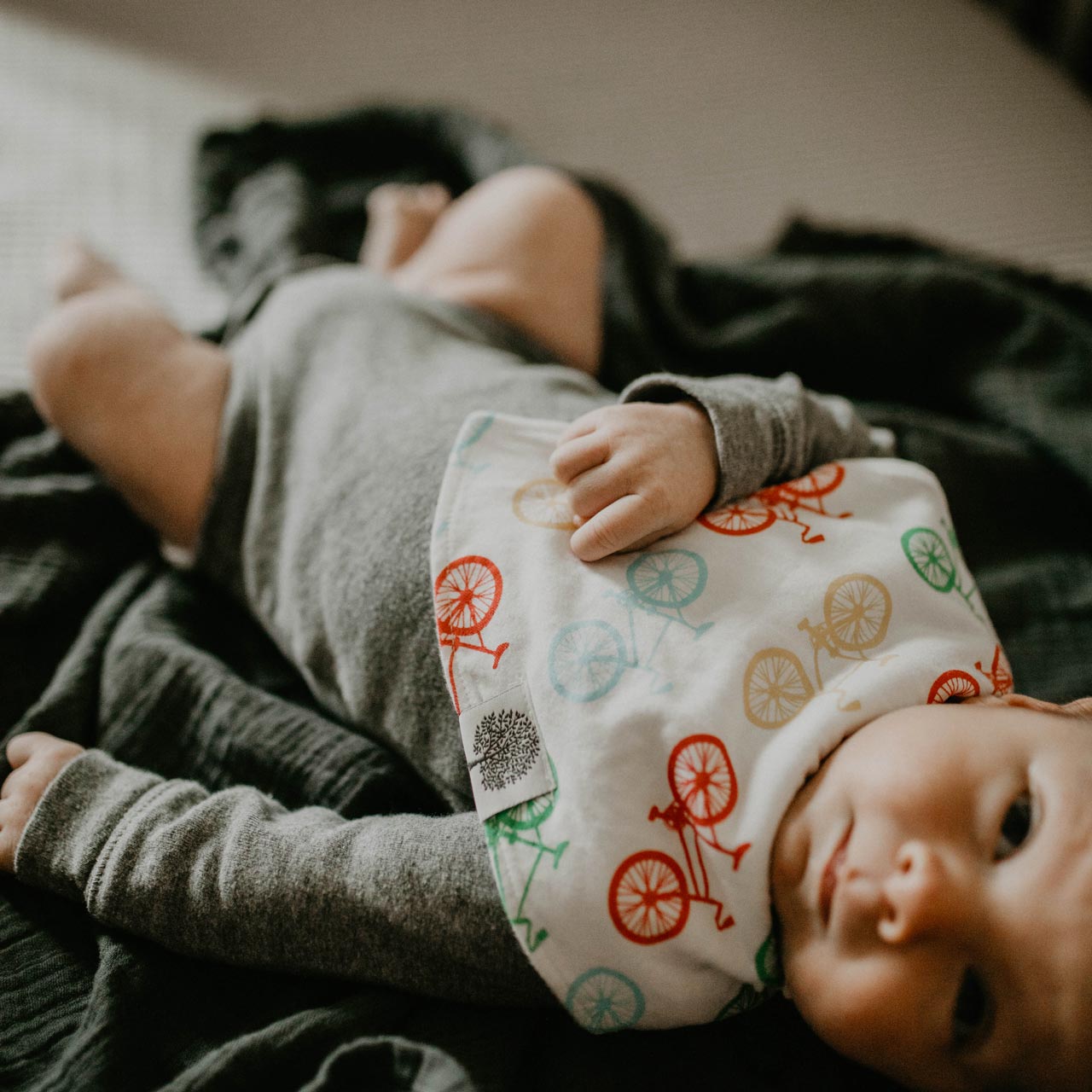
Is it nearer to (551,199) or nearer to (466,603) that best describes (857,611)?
(466,603)

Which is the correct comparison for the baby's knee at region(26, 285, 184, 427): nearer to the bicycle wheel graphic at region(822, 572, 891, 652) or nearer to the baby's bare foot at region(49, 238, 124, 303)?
the baby's bare foot at region(49, 238, 124, 303)

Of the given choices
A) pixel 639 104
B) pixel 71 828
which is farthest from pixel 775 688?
pixel 639 104

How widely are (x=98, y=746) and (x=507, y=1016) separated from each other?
0.35 metres

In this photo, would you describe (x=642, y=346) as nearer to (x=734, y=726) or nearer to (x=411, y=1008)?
(x=734, y=726)

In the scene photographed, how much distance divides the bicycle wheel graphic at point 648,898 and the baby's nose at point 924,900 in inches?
4.3

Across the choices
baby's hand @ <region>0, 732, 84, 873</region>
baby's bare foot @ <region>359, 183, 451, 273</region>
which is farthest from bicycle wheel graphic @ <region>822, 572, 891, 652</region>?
baby's bare foot @ <region>359, 183, 451, 273</region>

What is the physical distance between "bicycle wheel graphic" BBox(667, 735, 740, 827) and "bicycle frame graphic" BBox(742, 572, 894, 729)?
0.10 feet

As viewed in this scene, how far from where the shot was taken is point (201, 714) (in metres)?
0.67

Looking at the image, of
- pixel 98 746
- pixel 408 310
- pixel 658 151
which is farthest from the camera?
pixel 658 151

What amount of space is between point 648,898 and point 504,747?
116mm

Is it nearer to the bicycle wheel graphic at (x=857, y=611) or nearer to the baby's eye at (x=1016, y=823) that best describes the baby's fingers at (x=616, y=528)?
the bicycle wheel graphic at (x=857, y=611)

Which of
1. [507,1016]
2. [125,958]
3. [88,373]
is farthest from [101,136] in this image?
[507,1016]

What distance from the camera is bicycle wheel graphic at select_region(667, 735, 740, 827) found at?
513 millimetres

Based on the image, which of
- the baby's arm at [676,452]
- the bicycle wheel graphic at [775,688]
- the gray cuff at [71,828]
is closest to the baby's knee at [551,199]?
the baby's arm at [676,452]
